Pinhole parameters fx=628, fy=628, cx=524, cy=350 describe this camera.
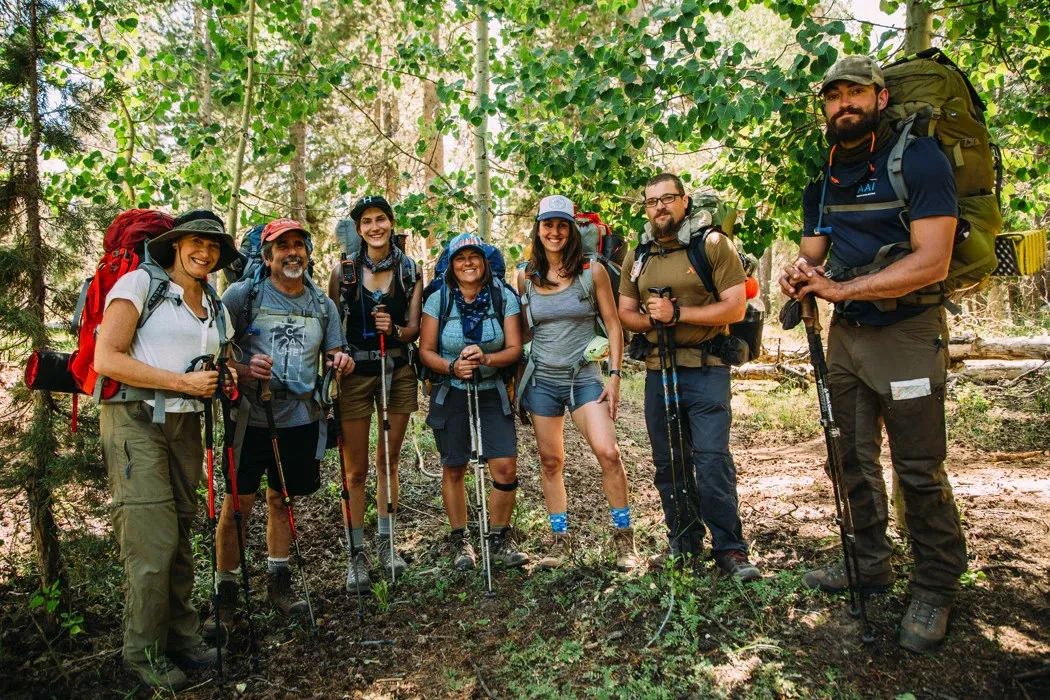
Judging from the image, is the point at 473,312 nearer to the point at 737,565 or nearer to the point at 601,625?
the point at 601,625

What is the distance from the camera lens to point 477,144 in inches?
282

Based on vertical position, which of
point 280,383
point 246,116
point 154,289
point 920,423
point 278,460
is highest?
point 246,116

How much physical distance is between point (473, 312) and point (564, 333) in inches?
32.6

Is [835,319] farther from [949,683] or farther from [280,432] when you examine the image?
[280,432]

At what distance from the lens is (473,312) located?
17.9 feet

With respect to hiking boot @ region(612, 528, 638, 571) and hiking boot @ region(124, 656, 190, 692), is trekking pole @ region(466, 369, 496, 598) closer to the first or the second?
hiking boot @ region(612, 528, 638, 571)

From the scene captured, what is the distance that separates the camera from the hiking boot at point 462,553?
543 cm

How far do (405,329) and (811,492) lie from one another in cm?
452

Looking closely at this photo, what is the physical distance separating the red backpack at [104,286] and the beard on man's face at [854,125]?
446cm

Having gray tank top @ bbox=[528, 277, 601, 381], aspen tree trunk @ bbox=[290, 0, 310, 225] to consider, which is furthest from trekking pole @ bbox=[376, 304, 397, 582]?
aspen tree trunk @ bbox=[290, 0, 310, 225]

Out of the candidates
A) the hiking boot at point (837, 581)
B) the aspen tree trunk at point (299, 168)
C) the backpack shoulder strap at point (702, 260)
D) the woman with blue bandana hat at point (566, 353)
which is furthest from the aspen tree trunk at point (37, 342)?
the aspen tree trunk at point (299, 168)

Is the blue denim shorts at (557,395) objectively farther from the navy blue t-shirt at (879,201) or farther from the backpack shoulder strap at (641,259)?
the navy blue t-shirt at (879,201)

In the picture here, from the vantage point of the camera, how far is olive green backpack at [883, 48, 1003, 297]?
374 centimetres

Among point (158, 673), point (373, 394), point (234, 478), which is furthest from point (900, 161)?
point (158, 673)
